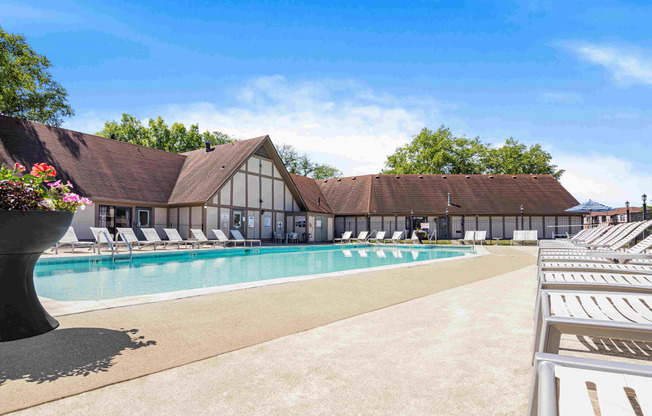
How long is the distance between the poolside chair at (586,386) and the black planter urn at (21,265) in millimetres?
3853

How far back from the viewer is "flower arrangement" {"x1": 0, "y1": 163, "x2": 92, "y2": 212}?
3.24 metres

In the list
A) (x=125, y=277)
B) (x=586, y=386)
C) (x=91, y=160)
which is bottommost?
(x=125, y=277)

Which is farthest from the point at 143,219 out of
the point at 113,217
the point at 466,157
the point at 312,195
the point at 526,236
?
the point at 466,157

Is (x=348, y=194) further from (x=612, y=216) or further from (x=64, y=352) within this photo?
(x=64, y=352)

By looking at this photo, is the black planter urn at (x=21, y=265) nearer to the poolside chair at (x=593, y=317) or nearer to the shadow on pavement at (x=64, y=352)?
the shadow on pavement at (x=64, y=352)

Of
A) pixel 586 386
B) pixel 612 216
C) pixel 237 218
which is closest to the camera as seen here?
pixel 586 386

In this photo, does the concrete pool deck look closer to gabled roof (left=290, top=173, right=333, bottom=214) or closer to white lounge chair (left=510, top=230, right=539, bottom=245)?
white lounge chair (left=510, top=230, right=539, bottom=245)

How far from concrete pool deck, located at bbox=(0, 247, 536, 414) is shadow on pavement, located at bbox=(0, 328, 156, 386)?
12mm

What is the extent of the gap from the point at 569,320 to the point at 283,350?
2048 millimetres

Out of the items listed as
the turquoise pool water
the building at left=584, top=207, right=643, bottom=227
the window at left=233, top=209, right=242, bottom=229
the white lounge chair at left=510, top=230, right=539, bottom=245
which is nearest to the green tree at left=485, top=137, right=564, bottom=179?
the building at left=584, top=207, right=643, bottom=227

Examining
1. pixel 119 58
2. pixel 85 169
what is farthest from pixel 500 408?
pixel 119 58

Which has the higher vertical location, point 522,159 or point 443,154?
point 443,154

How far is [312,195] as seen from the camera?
29438 millimetres

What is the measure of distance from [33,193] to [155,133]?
36.1 meters
